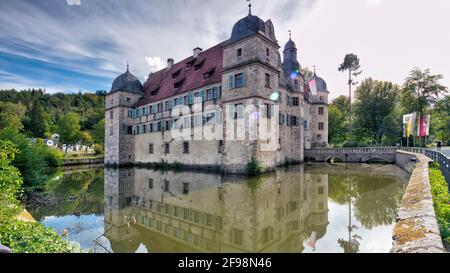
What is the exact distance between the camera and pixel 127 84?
2872 cm

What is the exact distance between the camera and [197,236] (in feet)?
19.7

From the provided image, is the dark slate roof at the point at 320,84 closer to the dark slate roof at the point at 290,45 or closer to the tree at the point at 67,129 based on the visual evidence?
the dark slate roof at the point at 290,45

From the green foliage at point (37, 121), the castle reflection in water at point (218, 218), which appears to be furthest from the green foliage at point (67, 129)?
the castle reflection in water at point (218, 218)

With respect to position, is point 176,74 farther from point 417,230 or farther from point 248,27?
point 417,230

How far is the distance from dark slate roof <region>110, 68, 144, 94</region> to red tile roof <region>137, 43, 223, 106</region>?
4.08 feet

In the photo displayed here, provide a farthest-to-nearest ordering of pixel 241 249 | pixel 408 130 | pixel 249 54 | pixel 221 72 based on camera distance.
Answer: pixel 408 130 < pixel 221 72 < pixel 249 54 < pixel 241 249

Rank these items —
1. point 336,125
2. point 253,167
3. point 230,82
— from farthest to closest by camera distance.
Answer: point 336,125, point 230,82, point 253,167

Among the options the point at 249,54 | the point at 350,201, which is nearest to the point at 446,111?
the point at 249,54

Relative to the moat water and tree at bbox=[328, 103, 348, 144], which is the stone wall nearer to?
the moat water

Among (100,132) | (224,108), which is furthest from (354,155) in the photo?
(100,132)

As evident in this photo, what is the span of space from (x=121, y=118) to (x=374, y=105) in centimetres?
4070

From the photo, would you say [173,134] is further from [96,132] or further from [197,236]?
[96,132]
